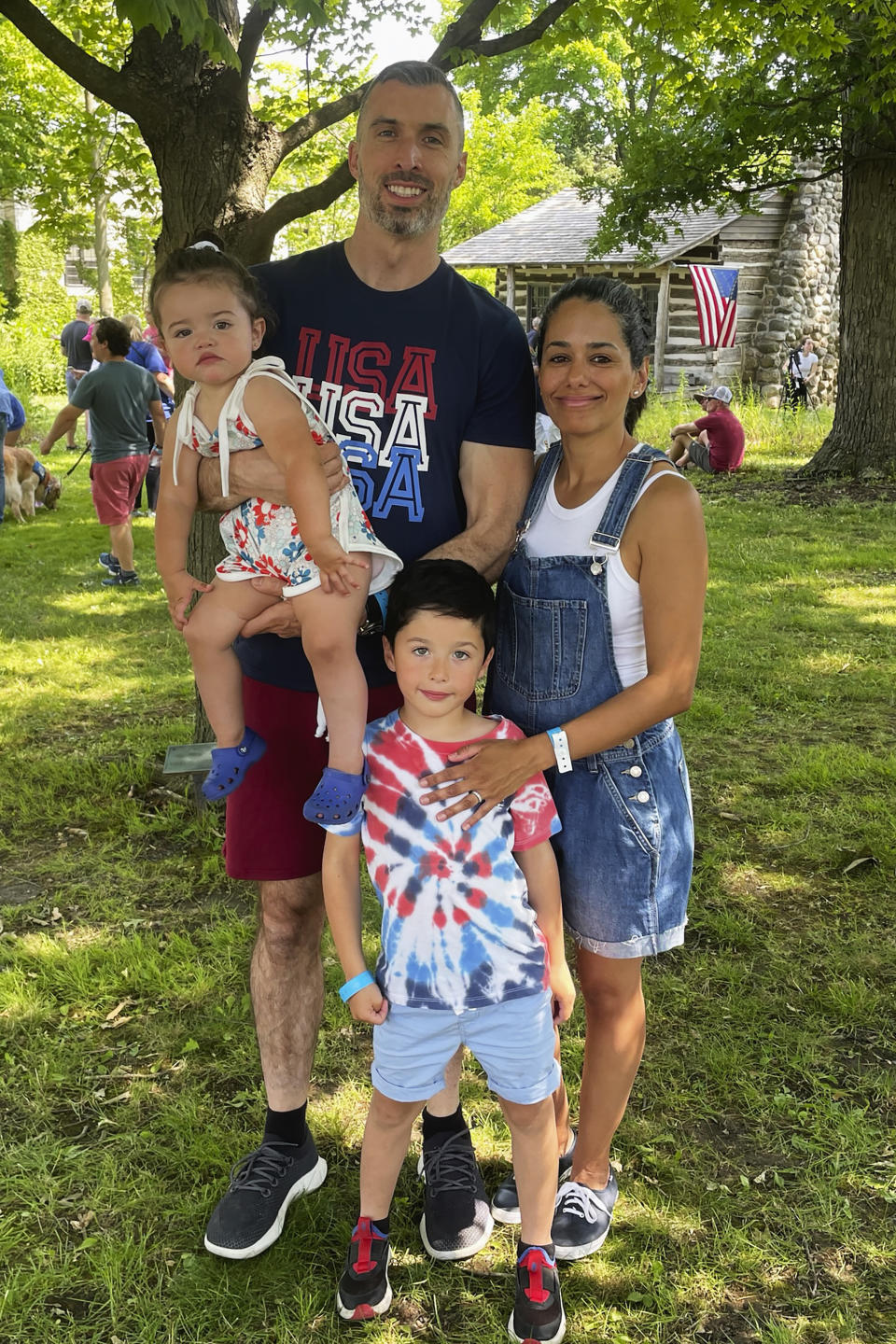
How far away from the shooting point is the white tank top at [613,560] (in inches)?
82.7

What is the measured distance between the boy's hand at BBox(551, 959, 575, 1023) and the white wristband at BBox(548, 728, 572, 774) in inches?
16.4

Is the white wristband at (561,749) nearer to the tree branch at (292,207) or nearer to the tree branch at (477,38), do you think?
the tree branch at (292,207)

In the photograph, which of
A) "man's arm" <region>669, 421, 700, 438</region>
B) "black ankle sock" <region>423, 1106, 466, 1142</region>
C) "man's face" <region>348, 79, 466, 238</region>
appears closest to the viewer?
"man's face" <region>348, 79, 466, 238</region>

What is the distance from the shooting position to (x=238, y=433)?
225 cm

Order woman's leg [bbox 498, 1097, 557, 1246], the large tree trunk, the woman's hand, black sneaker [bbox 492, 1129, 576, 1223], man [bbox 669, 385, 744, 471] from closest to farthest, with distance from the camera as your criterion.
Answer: the woman's hand < woman's leg [bbox 498, 1097, 557, 1246] < black sneaker [bbox 492, 1129, 576, 1223] < the large tree trunk < man [bbox 669, 385, 744, 471]

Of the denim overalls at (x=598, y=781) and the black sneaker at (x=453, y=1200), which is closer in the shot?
the denim overalls at (x=598, y=781)

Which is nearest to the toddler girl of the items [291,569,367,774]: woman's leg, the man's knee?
[291,569,367,774]: woman's leg

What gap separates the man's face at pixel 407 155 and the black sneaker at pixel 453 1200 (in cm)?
211

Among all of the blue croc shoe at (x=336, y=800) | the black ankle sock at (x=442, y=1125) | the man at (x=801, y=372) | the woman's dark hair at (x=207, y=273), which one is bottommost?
the black ankle sock at (x=442, y=1125)

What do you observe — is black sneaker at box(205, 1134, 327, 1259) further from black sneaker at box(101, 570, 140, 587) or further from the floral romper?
black sneaker at box(101, 570, 140, 587)

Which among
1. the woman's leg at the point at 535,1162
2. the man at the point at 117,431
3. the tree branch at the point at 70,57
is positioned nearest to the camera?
the woman's leg at the point at 535,1162

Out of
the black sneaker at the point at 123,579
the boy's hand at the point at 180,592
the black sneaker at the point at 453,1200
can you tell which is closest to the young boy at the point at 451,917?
the black sneaker at the point at 453,1200

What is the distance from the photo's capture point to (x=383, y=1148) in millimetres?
2180

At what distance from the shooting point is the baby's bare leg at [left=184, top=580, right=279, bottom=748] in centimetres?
232
